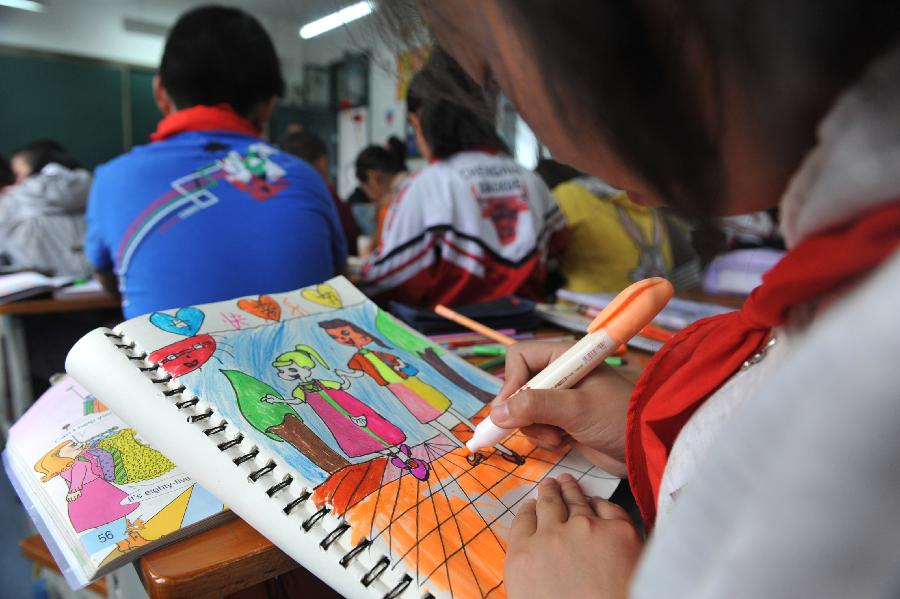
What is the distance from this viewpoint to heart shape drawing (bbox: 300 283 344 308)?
59 centimetres

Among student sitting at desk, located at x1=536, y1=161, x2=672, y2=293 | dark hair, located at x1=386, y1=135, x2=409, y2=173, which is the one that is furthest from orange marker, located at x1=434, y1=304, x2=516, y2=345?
dark hair, located at x1=386, y1=135, x2=409, y2=173

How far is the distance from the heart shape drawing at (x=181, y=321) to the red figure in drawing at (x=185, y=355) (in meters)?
0.01

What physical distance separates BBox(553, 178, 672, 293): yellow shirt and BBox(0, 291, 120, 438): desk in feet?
3.76

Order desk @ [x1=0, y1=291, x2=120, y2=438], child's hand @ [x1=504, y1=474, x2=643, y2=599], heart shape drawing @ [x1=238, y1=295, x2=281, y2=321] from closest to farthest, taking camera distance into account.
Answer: child's hand @ [x1=504, y1=474, x2=643, y2=599] → heart shape drawing @ [x1=238, y1=295, x2=281, y2=321] → desk @ [x1=0, y1=291, x2=120, y2=438]

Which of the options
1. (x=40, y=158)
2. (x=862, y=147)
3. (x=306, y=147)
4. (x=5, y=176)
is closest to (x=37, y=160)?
(x=40, y=158)

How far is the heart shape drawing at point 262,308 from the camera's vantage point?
1.71ft

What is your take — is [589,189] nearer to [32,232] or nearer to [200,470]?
[200,470]

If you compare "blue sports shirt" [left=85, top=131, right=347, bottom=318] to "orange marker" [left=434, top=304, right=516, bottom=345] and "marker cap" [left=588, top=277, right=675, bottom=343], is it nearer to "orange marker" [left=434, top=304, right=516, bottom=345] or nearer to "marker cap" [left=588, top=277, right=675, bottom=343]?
"orange marker" [left=434, top=304, right=516, bottom=345]

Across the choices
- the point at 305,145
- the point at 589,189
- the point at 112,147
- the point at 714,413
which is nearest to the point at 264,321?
the point at 714,413

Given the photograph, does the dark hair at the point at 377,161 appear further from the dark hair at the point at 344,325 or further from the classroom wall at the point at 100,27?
the dark hair at the point at 344,325

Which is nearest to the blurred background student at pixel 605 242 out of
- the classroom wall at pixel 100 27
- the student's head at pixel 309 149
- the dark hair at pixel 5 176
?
the student's head at pixel 309 149

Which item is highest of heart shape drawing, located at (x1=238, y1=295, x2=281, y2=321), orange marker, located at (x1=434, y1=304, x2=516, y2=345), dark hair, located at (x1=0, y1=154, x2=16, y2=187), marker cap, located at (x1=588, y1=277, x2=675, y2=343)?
marker cap, located at (x1=588, y1=277, x2=675, y2=343)

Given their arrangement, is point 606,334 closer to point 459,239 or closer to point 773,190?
point 773,190

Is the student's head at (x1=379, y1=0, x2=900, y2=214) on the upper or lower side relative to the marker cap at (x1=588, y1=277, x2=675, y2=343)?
upper
